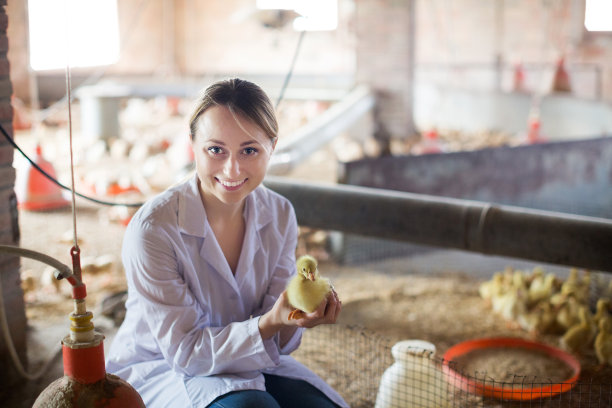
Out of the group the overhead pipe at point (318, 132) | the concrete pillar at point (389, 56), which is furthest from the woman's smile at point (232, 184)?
the concrete pillar at point (389, 56)

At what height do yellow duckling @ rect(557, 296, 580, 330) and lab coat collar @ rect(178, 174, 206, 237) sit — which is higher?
lab coat collar @ rect(178, 174, 206, 237)

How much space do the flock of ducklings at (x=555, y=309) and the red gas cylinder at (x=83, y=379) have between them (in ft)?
6.55

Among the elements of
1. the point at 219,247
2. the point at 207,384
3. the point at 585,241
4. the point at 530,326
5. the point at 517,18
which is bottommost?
the point at 530,326

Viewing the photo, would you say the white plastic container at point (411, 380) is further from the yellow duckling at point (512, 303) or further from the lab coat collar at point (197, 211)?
the yellow duckling at point (512, 303)

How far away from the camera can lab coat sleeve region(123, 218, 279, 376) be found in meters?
1.55

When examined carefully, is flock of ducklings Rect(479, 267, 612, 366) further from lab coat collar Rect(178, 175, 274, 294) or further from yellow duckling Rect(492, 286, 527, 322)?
lab coat collar Rect(178, 175, 274, 294)

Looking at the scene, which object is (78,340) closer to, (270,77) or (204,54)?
(270,77)

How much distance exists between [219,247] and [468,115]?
8.38m

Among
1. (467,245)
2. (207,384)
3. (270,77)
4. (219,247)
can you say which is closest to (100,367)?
(207,384)

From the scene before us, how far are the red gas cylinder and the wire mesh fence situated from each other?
0.98m

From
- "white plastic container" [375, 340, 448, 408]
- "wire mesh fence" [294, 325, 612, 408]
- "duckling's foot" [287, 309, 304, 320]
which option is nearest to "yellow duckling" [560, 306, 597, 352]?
"wire mesh fence" [294, 325, 612, 408]

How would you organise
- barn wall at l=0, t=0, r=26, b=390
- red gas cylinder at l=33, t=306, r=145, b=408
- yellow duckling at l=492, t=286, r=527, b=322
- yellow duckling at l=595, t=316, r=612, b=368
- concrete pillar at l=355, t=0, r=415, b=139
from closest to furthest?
red gas cylinder at l=33, t=306, r=145, b=408, barn wall at l=0, t=0, r=26, b=390, yellow duckling at l=595, t=316, r=612, b=368, yellow duckling at l=492, t=286, r=527, b=322, concrete pillar at l=355, t=0, r=415, b=139

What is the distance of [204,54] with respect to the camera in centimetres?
1557

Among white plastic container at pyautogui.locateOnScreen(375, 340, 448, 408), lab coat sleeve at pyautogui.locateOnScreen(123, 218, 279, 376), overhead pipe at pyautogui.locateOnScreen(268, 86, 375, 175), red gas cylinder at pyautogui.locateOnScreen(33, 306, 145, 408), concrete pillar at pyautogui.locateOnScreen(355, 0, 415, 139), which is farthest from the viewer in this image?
concrete pillar at pyautogui.locateOnScreen(355, 0, 415, 139)
